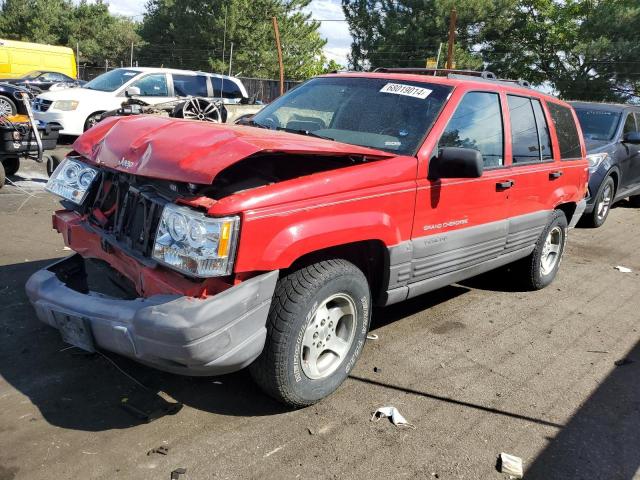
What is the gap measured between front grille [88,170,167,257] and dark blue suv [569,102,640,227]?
748 cm

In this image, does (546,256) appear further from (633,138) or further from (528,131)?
(633,138)

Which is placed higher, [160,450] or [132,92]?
[132,92]

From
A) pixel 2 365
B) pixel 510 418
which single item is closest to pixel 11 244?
pixel 2 365

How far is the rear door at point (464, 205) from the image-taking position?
12.4 feet

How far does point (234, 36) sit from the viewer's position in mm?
39562

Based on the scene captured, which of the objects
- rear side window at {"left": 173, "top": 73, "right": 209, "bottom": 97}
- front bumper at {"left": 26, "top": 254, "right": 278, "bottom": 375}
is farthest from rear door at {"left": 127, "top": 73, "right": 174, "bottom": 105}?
front bumper at {"left": 26, "top": 254, "right": 278, "bottom": 375}

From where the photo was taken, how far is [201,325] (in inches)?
102

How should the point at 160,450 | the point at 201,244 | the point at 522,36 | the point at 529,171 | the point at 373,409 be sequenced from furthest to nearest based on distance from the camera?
1. the point at 522,36
2. the point at 529,171
3. the point at 373,409
4. the point at 160,450
5. the point at 201,244

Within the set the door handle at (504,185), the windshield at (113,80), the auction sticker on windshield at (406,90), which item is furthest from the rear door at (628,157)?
the windshield at (113,80)

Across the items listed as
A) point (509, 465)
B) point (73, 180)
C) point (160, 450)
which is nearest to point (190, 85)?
point (73, 180)

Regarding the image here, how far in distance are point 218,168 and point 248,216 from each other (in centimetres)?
27

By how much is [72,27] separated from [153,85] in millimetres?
46384

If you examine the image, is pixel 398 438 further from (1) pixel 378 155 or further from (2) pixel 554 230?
(2) pixel 554 230

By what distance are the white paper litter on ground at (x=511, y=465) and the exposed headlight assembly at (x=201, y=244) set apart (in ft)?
5.53
